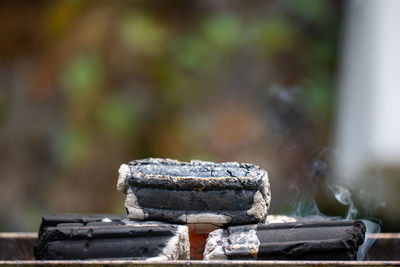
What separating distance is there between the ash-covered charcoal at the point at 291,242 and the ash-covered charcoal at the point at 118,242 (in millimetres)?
73

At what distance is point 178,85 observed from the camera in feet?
13.8

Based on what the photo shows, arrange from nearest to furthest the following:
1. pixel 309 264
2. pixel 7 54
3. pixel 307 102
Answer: pixel 309 264 → pixel 307 102 → pixel 7 54

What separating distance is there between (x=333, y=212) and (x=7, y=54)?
267 centimetres

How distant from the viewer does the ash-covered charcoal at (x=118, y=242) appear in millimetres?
1236

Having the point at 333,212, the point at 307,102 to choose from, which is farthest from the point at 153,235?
the point at 307,102

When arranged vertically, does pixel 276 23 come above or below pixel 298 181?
above

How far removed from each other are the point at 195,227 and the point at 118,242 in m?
0.18

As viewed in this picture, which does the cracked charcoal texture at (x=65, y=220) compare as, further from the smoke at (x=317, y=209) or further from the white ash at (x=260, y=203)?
the smoke at (x=317, y=209)

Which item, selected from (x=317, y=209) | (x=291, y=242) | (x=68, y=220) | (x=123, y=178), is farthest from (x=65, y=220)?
(x=317, y=209)

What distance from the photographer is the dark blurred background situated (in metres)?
4.13

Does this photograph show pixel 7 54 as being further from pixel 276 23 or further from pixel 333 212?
pixel 333 212

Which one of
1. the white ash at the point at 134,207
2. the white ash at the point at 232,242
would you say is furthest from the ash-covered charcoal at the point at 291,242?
the white ash at the point at 134,207

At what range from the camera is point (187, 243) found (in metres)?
1.29

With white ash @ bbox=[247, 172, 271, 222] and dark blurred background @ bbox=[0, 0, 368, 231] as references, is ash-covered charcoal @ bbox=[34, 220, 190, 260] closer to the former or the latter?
white ash @ bbox=[247, 172, 271, 222]
